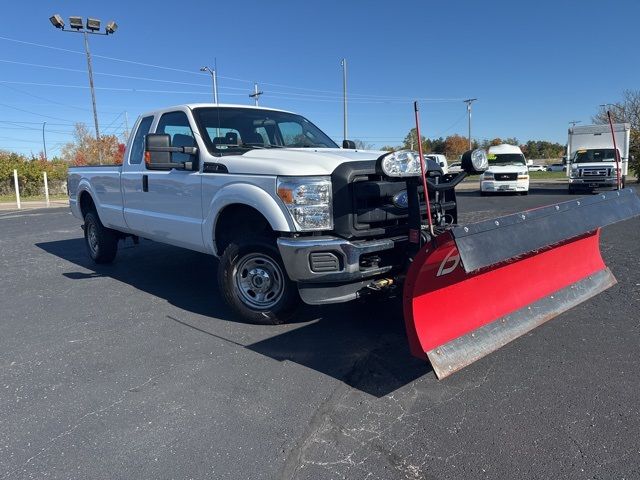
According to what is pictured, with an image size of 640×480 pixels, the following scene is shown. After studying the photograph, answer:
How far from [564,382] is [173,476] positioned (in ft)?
8.49

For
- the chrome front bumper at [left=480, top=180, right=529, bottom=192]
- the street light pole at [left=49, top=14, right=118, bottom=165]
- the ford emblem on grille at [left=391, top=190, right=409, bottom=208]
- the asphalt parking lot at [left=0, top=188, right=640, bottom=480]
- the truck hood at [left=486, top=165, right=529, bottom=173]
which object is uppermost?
the street light pole at [left=49, top=14, right=118, bottom=165]

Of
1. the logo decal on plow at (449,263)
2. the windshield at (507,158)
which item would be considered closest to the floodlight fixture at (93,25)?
the windshield at (507,158)

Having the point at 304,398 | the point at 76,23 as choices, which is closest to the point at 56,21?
the point at 76,23

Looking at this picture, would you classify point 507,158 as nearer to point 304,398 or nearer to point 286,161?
point 286,161

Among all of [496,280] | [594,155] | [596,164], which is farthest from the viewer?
[594,155]

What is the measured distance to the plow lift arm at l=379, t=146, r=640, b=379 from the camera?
3.12 m

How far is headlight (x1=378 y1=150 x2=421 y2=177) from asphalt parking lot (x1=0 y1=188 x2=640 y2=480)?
144 cm

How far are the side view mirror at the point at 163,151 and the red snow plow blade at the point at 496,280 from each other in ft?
9.09

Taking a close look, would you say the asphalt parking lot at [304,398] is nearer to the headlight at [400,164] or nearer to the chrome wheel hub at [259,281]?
the chrome wheel hub at [259,281]

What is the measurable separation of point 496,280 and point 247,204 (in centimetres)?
217

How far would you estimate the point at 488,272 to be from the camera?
397 centimetres

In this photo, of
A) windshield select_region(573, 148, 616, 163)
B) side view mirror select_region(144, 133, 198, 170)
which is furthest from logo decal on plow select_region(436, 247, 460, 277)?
windshield select_region(573, 148, 616, 163)

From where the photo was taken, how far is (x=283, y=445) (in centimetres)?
280

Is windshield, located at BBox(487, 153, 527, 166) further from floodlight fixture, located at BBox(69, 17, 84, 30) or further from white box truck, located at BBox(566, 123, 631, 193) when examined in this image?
floodlight fixture, located at BBox(69, 17, 84, 30)
